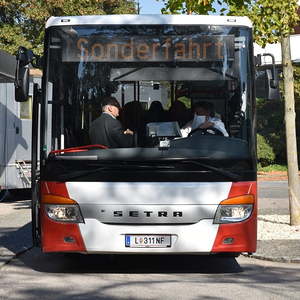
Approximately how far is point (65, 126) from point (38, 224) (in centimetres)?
132

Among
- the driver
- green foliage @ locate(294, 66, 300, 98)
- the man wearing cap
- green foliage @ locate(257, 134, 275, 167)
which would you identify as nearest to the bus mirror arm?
the man wearing cap

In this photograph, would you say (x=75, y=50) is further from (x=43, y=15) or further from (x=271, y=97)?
(x=43, y=15)

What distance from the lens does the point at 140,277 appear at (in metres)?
9.77

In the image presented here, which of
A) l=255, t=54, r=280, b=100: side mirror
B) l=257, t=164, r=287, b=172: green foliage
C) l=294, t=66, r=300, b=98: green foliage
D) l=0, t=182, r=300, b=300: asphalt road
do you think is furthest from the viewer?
l=257, t=164, r=287, b=172: green foliage

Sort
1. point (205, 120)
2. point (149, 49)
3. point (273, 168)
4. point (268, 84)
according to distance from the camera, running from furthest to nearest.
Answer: point (273, 168)
point (268, 84)
point (149, 49)
point (205, 120)

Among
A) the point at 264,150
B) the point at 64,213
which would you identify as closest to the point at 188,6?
the point at 64,213

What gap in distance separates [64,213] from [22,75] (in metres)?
1.68

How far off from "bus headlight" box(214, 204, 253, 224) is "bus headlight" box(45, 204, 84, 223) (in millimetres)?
1534

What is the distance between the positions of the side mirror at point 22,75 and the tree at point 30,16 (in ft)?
75.6

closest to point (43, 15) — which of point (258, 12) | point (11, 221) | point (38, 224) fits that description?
point (11, 221)

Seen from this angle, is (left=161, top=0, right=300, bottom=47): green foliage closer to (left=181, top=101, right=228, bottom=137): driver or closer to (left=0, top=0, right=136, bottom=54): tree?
(left=181, top=101, right=228, bottom=137): driver

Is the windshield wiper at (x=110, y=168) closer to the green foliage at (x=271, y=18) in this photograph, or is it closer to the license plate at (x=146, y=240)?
the license plate at (x=146, y=240)

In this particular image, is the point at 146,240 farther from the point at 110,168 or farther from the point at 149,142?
the point at 149,142

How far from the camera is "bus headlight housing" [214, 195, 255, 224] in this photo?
9.26 m
